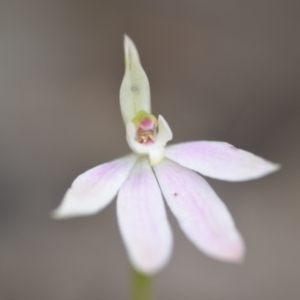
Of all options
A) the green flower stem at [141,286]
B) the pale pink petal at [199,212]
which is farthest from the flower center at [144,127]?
the green flower stem at [141,286]

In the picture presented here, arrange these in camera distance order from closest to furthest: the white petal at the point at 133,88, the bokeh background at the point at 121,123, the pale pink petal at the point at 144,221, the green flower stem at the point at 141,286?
the pale pink petal at the point at 144,221
the green flower stem at the point at 141,286
the white petal at the point at 133,88
the bokeh background at the point at 121,123

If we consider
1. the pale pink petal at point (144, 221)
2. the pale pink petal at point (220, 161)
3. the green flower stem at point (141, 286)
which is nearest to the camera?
the pale pink petal at point (144, 221)

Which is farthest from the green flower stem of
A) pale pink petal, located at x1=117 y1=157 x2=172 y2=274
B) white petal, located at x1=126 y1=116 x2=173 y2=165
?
white petal, located at x1=126 y1=116 x2=173 y2=165

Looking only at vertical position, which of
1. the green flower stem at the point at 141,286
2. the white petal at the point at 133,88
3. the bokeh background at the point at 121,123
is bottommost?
the green flower stem at the point at 141,286

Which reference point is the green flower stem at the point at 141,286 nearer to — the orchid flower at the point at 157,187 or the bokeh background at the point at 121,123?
the orchid flower at the point at 157,187

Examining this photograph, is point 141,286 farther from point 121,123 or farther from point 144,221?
point 121,123

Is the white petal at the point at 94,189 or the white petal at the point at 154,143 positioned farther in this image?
the white petal at the point at 154,143

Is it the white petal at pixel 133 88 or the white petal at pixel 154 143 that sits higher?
the white petal at pixel 133 88
